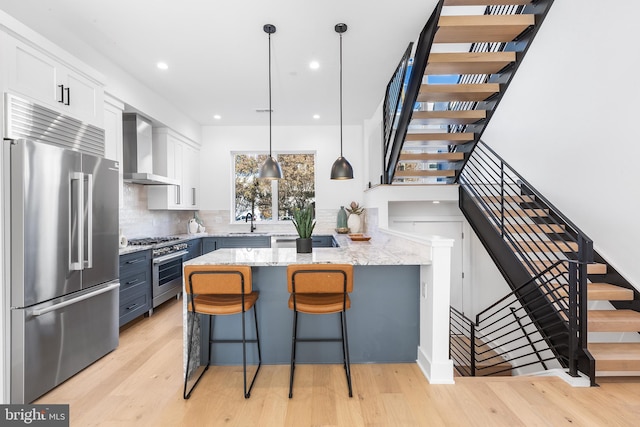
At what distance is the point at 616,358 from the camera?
7.92 feet

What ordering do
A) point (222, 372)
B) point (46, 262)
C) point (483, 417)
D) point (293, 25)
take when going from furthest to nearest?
1. point (293, 25)
2. point (222, 372)
3. point (46, 262)
4. point (483, 417)

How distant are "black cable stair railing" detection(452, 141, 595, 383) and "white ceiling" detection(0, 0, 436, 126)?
2.08 metres

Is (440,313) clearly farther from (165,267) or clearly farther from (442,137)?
(165,267)

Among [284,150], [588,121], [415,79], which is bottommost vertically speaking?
[588,121]

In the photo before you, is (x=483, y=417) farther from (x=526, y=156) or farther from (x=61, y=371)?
(x=526, y=156)

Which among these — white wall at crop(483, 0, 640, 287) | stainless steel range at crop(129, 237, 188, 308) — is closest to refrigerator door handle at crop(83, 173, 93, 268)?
stainless steel range at crop(129, 237, 188, 308)

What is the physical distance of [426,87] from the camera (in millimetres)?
3119

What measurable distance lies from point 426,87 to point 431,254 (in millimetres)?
1804

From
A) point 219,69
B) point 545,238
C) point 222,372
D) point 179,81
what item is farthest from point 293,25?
point 545,238

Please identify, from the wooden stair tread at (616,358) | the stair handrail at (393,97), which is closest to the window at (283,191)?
the stair handrail at (393,97)

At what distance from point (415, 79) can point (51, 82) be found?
3.15 metres

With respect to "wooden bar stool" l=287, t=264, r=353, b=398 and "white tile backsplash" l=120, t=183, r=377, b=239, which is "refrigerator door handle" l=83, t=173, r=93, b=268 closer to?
"white tile backsplash" l=120, t=183, r=377, b=239

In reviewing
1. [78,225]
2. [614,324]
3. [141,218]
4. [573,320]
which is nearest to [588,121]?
[614,324]

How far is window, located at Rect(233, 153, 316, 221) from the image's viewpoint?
6.16 m
